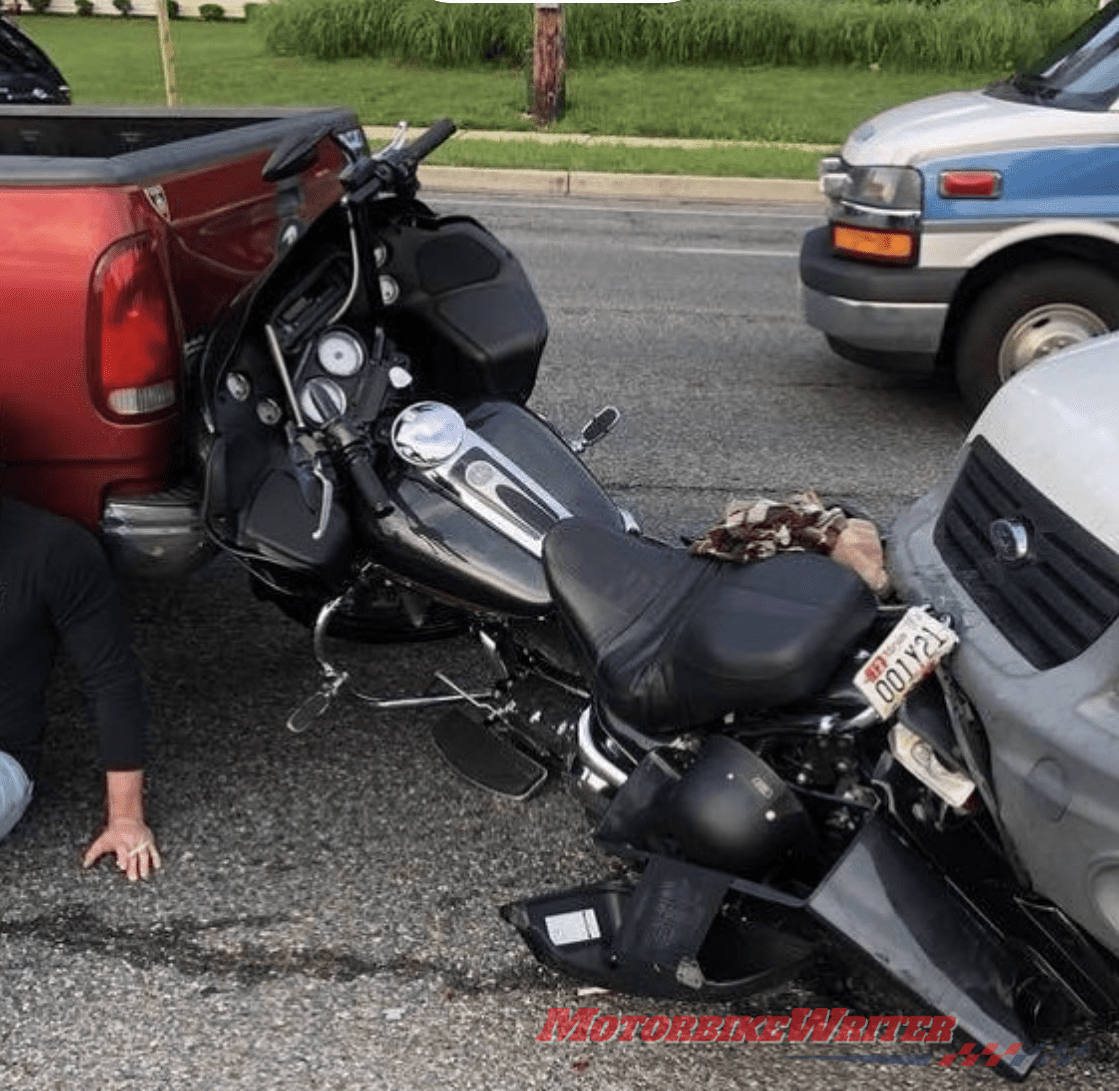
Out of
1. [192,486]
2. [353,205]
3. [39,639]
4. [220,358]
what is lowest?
[39,639]

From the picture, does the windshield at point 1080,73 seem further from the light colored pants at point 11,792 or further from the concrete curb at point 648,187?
the concrete curb at point 648,187

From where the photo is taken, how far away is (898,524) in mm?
3031

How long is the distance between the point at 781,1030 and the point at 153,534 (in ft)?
5.70

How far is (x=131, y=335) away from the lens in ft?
10.7

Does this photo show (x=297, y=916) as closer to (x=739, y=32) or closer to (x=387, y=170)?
(x=387, y=170)

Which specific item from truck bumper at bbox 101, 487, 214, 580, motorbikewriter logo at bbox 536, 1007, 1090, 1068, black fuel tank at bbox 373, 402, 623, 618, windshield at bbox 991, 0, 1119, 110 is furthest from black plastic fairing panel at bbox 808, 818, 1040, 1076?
windshield at bbox 991, 0, 1119, 110

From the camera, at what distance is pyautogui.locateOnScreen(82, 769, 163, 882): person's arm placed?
10.6 ft

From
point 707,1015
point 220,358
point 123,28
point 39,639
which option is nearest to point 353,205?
point 220,358

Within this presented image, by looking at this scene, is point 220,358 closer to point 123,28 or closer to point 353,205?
point 353,205

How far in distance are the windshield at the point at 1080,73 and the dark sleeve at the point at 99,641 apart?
4.39 metres

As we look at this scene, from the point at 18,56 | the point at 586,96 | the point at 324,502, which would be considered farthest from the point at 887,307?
the point at 586,96

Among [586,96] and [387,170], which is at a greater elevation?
[387,170]

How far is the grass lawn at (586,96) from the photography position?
1366 centimetres

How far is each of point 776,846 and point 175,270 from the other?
6.53ft
